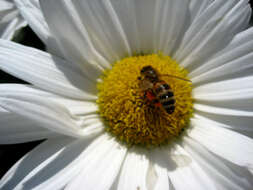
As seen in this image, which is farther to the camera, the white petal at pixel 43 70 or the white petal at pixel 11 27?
the white petal at pixel 11 27

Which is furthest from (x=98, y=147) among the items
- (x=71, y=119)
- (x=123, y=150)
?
(x=71, y=119)

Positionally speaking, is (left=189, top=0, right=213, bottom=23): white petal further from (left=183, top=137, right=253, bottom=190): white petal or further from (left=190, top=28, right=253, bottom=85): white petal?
(left=183, top=137, right=253, bottom=190): white petal

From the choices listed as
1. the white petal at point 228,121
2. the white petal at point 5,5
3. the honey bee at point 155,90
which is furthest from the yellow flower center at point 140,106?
the white petal at point 5,5

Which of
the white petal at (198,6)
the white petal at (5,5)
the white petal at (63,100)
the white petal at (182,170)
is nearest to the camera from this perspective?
the white petal at (63,100)

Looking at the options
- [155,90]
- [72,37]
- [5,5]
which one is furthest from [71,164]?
[5,5]

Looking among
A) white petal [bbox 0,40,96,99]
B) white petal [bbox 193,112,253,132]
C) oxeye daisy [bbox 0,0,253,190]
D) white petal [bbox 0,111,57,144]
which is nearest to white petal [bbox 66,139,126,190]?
oxeye daisy [bbox 0,0,253,190]

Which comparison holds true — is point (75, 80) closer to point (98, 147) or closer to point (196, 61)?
point (98, 147)

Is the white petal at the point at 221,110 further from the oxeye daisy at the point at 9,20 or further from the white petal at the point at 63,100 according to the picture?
the oxeye daisy at the point at 9,20
